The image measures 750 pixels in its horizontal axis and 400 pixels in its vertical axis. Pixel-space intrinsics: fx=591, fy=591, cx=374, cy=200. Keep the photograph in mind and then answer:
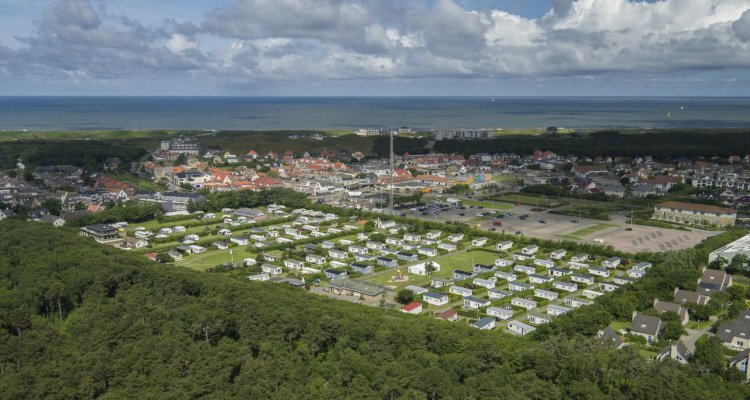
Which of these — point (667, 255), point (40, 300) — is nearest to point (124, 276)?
point (40, 300)

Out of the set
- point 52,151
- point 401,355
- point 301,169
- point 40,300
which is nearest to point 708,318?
point 401,355

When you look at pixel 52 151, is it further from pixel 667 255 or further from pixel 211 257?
pixel 667 255

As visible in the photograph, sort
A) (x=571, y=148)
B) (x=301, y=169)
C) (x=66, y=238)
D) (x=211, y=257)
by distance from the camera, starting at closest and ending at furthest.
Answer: (x=66, y=238) < (x=211, y=257) < (x=301, y=169) < (x=571, y=148)

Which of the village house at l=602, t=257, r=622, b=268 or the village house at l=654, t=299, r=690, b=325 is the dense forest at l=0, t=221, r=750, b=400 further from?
the village house at l=602, t=257, r=622, b=268

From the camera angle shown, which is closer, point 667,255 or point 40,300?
point 40,300

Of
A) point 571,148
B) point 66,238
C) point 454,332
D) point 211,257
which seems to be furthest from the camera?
point 571,148

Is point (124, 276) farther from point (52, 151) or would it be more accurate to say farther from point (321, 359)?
point (52, 151)

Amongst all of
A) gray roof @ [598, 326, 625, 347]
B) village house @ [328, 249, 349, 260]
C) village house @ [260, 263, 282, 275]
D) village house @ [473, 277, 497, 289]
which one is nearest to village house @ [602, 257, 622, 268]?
village house @ [473, 277, 497, 289]
